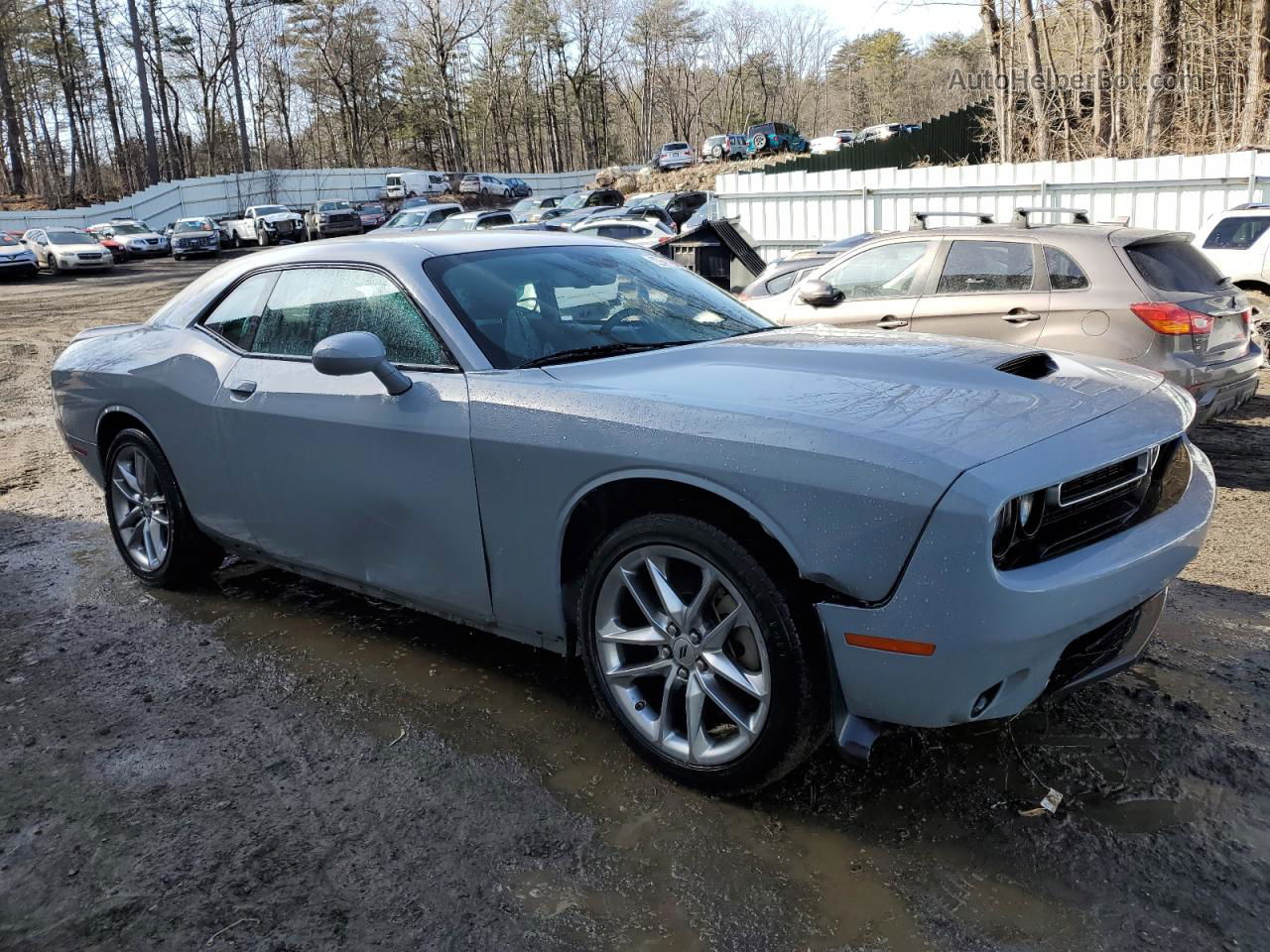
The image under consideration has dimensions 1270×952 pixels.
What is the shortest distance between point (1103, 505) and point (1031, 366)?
1.96ft

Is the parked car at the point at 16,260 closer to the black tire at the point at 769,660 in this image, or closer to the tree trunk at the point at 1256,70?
the tree trunk at the point at 1256,70

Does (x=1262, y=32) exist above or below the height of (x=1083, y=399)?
above

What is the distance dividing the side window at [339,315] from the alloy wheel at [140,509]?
106cm

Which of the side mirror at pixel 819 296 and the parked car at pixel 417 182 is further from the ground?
the parked car at pixel 417 182

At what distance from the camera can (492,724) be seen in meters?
3.38

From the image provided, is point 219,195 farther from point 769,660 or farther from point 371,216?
point 769,660

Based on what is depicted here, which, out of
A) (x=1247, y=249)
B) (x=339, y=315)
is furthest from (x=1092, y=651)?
(x=1247, y=249)

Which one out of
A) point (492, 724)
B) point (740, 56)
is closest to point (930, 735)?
point (492, 724)

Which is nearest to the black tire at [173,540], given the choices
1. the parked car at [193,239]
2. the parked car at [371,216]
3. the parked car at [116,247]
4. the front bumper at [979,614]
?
the front bumper at [979,614]

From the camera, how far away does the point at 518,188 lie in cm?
5584

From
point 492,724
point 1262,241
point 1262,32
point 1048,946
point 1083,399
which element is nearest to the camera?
point 1048,946

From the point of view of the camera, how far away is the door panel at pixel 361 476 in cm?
328

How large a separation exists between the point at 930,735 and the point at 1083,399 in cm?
111

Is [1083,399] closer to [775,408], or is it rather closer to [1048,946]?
[775,408]
